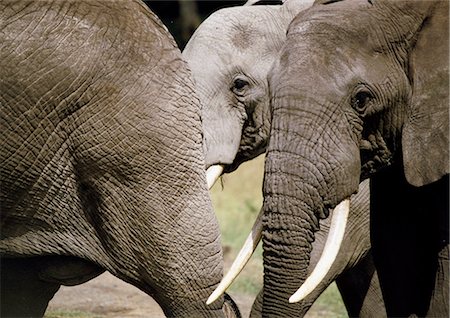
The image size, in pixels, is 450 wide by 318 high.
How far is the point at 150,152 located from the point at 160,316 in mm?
1725

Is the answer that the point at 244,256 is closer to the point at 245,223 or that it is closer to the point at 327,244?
the point at 327,244

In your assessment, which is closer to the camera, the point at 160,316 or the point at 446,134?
the point at 446,134

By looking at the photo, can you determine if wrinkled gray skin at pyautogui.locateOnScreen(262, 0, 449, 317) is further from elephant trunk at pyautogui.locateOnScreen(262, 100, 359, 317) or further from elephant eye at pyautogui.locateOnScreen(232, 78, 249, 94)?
elephant eye at pyautogui.locateOnScreen(232, 78, 249, 94)

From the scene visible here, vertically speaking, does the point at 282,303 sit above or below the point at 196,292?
above

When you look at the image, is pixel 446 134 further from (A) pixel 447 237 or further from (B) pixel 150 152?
(B) pixel 150 152

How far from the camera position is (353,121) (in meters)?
4.04

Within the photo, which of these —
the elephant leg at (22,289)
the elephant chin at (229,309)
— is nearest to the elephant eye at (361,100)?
the elephant chin at (229,309)

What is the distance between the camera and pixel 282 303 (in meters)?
3.99

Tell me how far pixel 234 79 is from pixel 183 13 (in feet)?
20.7

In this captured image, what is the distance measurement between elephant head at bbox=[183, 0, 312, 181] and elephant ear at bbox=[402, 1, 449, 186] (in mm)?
1576

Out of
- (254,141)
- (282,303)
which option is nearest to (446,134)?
(282,303)

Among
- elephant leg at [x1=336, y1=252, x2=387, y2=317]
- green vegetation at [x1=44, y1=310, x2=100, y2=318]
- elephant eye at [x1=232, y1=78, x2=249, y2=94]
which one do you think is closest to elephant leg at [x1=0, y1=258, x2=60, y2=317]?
green vegetation at [x1=44, y1=310, x2=100, y2=318]

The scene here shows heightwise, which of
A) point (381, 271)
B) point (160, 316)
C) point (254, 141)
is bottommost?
point (160, 316)

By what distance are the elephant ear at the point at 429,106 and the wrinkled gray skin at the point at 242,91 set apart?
1458mm
